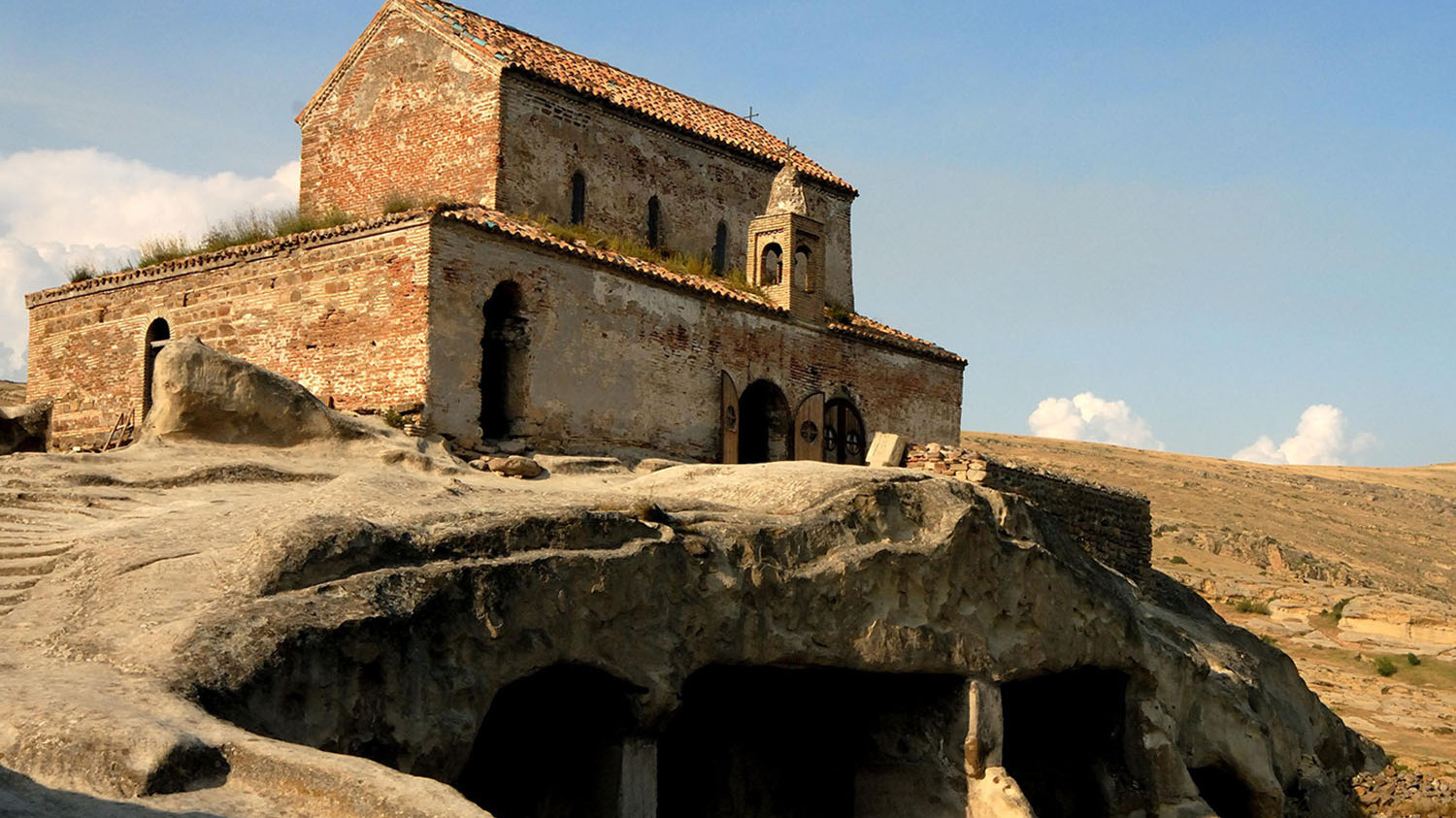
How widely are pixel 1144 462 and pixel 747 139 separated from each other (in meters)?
42.0

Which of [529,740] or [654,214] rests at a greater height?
[654,214]

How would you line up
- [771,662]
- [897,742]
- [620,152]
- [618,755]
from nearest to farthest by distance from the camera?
[618,755] → [771,662] → [897,742] → [620,152]

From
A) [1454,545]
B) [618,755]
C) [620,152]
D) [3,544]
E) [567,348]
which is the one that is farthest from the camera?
[1454,545]

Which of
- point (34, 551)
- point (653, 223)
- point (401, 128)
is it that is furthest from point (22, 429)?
point (653, 223)

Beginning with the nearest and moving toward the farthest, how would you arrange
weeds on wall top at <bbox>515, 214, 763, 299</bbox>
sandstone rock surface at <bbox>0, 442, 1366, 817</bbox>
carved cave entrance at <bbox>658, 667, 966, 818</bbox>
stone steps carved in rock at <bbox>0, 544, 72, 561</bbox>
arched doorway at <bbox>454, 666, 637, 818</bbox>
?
1. sandstone rock surface at <bbox>0, 442, 1366, 817</bbox>
2. stone steps carved in rock at <bbox>0, 544, 72, 561</bbox>
3. arched doorway at <bbox>454, 666, 637, 818</bbox>
4. carved cave entrance at <bbox>658, 667, 966, 818</bbox>
5. weeds on wall top at <bbox>515, 214, 763, 299</bbox>

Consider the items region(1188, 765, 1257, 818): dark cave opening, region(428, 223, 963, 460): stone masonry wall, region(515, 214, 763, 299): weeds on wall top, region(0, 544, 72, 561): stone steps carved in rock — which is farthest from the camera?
region(515, 214, 763, 299): weeds on wall top

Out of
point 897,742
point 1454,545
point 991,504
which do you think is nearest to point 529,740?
point 897,742

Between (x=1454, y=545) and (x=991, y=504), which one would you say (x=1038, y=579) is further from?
(x=1454, y=545)

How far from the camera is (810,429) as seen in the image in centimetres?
2345

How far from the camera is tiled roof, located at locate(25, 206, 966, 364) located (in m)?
18.9

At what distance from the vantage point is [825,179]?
27.6 m

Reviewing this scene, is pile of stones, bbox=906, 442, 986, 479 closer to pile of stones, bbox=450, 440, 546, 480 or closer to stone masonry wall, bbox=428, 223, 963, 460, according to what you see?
stone masonry wall, bbox=428, 223, 963, 460

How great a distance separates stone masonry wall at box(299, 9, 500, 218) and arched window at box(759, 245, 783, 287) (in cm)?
491

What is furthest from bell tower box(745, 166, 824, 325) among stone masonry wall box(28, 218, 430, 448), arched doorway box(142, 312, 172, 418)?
arched doorway box(142, 312, 172, 418)
